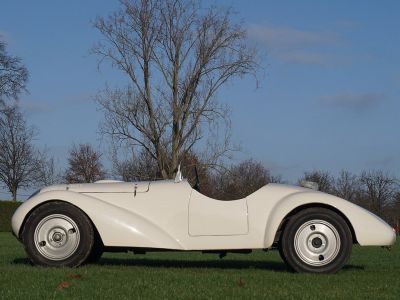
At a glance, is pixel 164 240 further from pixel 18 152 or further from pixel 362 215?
pixel 18 152

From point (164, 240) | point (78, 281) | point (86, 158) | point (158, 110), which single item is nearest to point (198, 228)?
point (164, 240)

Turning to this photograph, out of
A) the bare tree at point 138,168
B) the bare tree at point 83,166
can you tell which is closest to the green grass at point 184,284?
the bare tree at point 138,168

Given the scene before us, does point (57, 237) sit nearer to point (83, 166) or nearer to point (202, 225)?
point (202, 225)

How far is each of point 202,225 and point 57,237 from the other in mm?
1676

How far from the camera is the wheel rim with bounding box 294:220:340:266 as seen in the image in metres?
7.57

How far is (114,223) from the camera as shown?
7.72 metres

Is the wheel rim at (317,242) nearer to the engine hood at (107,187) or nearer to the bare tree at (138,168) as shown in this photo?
the engine hood at (107,187)

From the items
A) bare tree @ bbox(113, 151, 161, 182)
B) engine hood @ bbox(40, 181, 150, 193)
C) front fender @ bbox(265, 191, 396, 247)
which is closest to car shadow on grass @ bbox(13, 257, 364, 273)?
front fender @ bbox(265, 191, 396, 247)

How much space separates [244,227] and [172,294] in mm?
2272

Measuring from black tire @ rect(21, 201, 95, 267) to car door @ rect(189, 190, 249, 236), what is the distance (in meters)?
1.19

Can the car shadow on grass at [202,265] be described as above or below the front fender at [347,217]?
below

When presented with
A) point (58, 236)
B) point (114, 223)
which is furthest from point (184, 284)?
point (58, 236)

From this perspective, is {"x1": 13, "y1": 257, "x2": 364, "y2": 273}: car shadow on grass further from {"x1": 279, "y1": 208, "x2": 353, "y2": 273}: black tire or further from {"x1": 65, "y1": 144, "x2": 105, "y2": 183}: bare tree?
{"x1": 65, "y1": 144, "x2": 105, "y2": 183}: bare tree

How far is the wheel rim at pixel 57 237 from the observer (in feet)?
25.4
